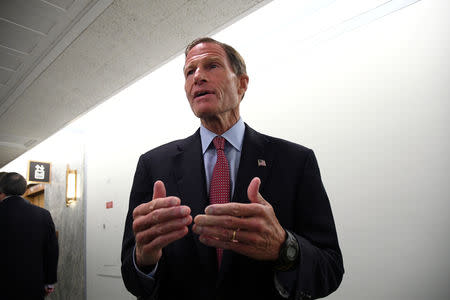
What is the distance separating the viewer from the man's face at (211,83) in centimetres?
125

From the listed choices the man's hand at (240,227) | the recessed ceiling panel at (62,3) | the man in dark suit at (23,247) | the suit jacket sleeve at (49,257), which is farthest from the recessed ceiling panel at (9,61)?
the man's hand at (240,227)

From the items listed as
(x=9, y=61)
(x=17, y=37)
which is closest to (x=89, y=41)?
(x=17, y=37)

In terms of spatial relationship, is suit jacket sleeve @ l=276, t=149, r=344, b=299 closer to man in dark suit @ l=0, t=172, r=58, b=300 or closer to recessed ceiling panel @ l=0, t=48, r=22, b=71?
man in dark suit @ l=0, t=172, r=58, b=300

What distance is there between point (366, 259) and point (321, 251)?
1258 millimetres

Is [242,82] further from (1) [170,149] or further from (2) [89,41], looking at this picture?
(2) [89,41]

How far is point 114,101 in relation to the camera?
4.58 m

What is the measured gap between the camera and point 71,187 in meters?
5.36

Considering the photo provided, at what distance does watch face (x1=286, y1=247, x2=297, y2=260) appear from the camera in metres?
0.82

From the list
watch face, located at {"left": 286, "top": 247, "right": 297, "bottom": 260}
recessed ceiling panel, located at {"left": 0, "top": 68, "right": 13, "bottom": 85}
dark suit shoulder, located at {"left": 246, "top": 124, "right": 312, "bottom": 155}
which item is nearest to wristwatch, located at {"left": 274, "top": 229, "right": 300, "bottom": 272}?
watch face, located at {"left": 286, "top": 247, "right": 297, "bottom": 260}

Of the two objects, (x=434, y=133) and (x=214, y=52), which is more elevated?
(x=214, y=52)

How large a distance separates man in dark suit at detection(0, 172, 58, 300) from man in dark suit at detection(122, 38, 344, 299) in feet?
7.62

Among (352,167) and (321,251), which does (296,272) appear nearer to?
(321,251)

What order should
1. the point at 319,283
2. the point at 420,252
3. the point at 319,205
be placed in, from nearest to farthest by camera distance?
the point at 319,283 < the point at 319,205 < the point at 420,252

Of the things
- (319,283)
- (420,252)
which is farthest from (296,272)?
(420,252)
